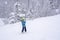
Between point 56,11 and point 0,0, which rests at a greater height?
point 0,0

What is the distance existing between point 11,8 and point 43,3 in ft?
28.2

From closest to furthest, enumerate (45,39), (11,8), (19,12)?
1. (45,39)
2. (19,12)
3. (11,8)

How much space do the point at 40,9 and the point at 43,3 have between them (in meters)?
2.76

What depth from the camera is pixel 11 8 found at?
3095 centimetres

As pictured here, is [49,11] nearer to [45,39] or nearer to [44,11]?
[44,11]

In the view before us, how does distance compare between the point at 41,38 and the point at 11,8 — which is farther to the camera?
the point at 11,8

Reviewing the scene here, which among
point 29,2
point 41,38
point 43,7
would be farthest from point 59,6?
point 41,38

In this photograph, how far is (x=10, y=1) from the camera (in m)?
32.6

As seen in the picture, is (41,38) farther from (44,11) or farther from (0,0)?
(0,0)

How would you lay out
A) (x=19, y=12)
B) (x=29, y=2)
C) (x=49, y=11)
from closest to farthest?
(x=19, y=12) < (x=49, y=11) < (x=29, y=2)

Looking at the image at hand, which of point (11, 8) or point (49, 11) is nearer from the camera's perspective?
point (49, 11)

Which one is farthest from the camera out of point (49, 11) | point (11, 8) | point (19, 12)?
point (11, 8)

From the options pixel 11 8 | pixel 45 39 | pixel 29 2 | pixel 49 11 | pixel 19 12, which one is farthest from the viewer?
pixel 29 2

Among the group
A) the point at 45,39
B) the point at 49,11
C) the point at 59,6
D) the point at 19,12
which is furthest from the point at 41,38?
the point at 59,6
